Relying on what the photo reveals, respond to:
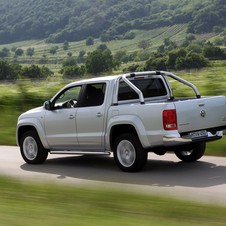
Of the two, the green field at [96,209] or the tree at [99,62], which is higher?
the tree at [99,62]

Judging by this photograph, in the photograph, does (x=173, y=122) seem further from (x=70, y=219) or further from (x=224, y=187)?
(x=70, y=219)

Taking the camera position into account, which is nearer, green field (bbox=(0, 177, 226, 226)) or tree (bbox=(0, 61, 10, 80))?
green field (bbox=(0, 177, 226, 226))

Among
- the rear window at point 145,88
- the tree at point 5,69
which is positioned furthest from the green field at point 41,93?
the tree at point 5,69

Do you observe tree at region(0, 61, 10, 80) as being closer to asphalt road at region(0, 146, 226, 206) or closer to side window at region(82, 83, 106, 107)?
asphalt road at region(0, 146, 226, 206)

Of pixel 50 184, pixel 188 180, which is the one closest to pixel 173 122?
pixel 188 180

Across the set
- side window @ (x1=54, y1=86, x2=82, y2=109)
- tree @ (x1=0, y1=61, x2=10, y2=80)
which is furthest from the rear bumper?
tree @ (x1=0, y1=61, x2=10, y2=80)

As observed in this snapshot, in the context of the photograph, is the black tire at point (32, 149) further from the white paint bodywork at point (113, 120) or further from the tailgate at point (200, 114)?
the tailgate at point (200, 114)

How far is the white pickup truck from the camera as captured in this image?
6.57m

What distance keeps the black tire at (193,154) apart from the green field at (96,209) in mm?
2823

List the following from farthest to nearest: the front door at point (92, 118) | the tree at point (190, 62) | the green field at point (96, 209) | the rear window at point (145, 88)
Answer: the tree at point (190, 62) < the rear window at point (145, 88) < the front door at point (92, 118) < the green field at point (96, 209)

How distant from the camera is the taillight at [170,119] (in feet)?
21.0

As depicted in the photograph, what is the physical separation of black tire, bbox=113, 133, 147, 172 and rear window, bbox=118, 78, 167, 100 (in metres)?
0.93

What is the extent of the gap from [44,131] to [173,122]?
318 cm

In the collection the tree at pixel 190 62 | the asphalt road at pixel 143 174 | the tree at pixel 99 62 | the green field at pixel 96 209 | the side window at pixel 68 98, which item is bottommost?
the asphalt road at pixel 143 174
